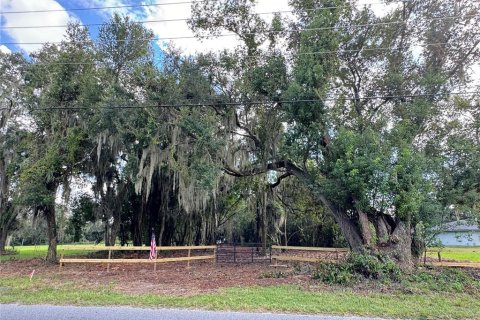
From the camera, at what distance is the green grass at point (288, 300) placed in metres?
5.16

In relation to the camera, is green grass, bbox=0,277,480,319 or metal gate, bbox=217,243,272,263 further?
metal gate, bbox=217,243,272,263

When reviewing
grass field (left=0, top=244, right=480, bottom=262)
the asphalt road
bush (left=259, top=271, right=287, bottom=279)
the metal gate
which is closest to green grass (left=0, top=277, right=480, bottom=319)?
the asphalt road

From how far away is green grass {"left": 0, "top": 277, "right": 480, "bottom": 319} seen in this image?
16.9 ft

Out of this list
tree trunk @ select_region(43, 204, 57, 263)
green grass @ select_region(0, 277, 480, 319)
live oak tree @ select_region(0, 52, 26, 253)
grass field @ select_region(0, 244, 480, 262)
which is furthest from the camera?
grass field @ select_region(0, 244, 480, 262)

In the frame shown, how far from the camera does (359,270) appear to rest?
802 cm

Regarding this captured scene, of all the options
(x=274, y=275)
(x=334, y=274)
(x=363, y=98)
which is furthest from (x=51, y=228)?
(x=363, y=98)

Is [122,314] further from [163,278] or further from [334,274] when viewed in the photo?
[334,274]

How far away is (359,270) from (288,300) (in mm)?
3104

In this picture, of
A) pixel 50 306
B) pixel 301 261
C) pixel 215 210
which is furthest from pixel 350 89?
pixel 50 306

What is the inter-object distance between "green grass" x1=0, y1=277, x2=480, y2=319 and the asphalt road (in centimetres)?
33

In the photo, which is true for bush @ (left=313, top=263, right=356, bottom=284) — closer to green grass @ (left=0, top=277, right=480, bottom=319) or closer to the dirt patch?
the dirt patch

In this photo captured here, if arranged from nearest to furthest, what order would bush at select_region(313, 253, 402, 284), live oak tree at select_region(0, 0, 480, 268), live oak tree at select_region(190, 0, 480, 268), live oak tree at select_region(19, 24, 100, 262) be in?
bush at select_region(313, 253, 402, 284) → live oak tree at select_region(190, 0, 480, 268) → live oak tree at select_region(0, 0, 480, 268) → live oak tree at select_region(19, 24, 100, 262)

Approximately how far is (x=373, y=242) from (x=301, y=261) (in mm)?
2476

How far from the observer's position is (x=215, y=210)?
652 inches
